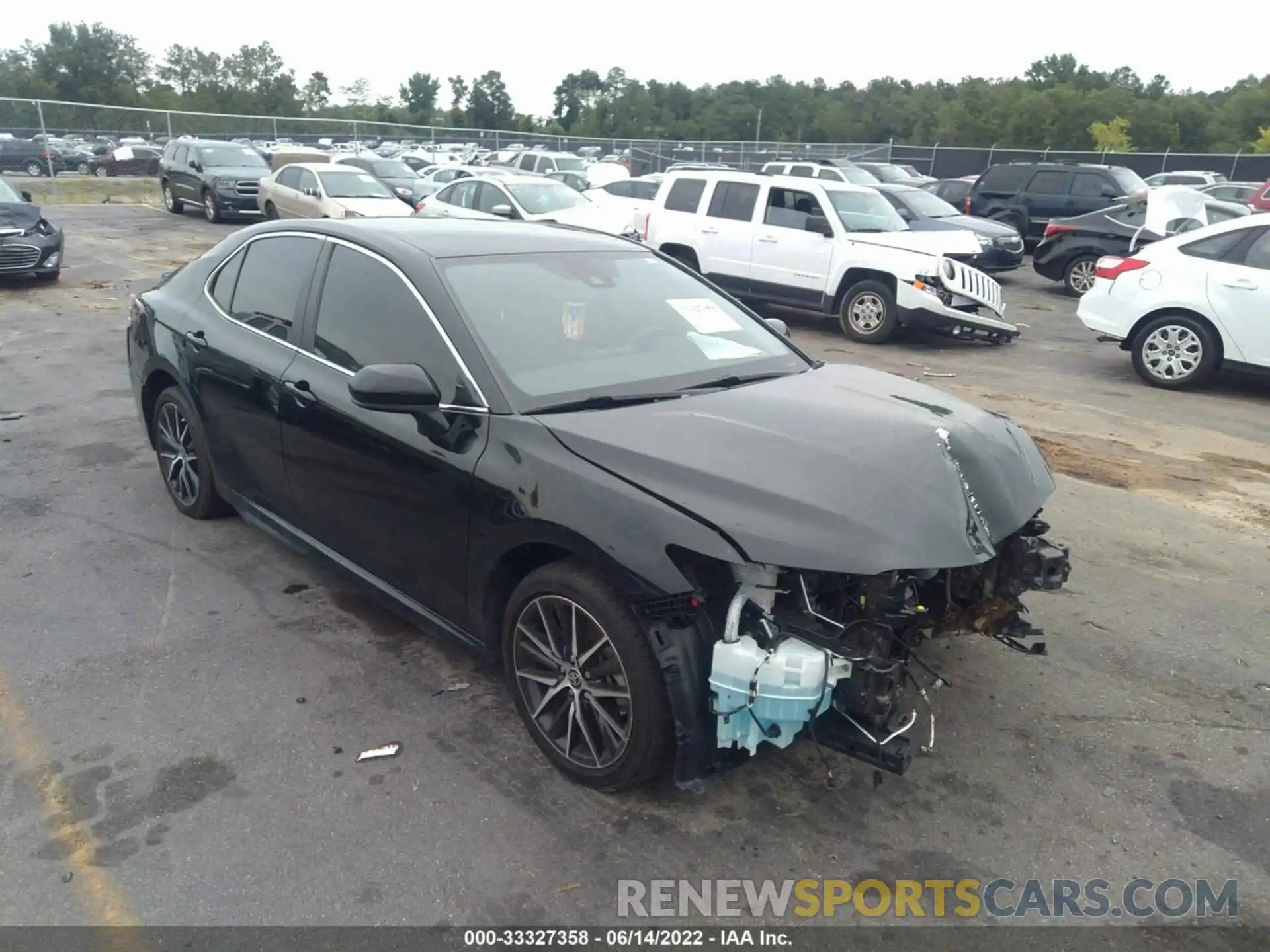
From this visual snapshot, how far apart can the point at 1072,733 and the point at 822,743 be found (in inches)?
49.5

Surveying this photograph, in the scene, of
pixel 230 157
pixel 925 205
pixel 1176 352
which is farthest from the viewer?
pixel 230 157

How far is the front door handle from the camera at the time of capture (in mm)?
4051

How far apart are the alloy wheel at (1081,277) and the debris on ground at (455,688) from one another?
14.9 m

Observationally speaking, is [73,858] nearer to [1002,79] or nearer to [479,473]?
[479,473]

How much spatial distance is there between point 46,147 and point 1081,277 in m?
28.4

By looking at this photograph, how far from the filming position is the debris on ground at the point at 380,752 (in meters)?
3.39

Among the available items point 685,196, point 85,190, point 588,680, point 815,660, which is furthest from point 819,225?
point 85,190

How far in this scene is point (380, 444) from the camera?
12.2 ft

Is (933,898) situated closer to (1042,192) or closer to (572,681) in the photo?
(572,681)

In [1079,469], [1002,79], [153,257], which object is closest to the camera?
[1079,469]

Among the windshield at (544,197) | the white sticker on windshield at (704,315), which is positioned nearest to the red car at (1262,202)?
the windshield at (544,197)

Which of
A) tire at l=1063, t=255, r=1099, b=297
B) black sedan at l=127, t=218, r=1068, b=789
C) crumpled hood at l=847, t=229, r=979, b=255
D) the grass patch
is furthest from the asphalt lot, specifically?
the grass patch

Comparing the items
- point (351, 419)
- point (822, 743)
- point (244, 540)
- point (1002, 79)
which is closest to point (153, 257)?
point (244, 540)

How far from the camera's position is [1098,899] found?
2.82m
